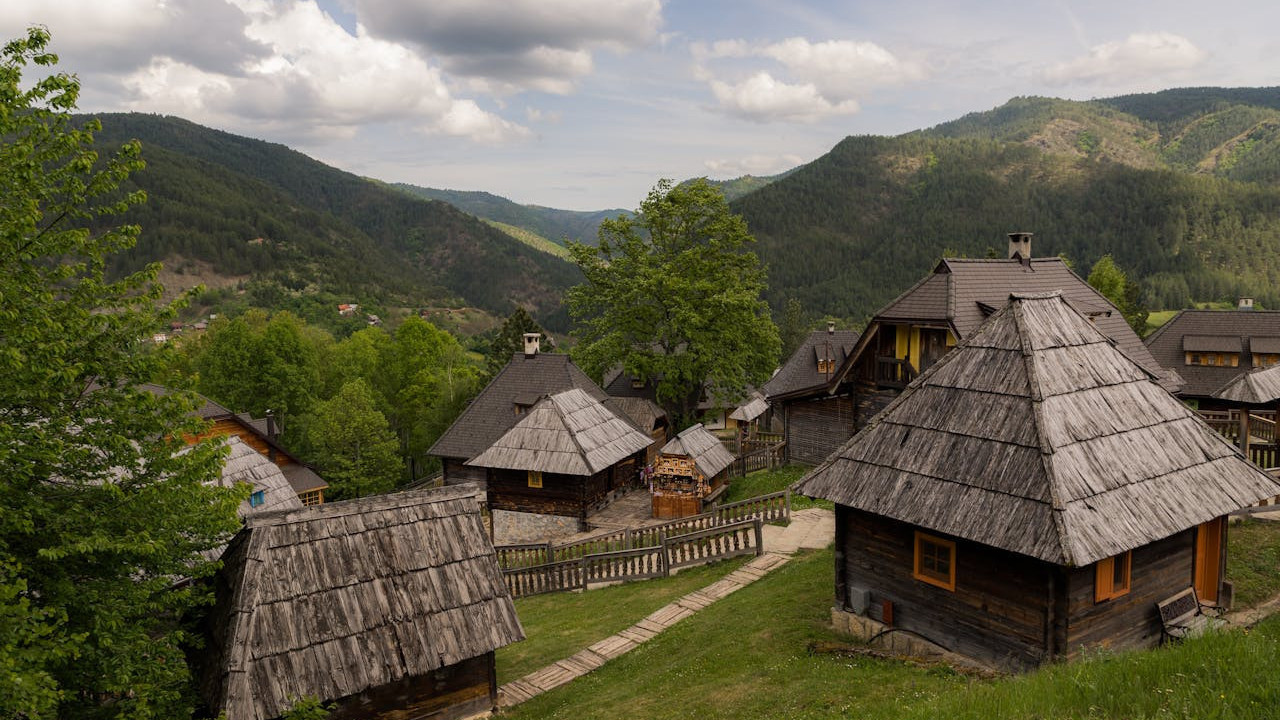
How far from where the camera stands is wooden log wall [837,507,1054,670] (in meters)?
10.7

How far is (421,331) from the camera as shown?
2199 inches

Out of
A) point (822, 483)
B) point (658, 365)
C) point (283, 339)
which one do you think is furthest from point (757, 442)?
point (283, 339)

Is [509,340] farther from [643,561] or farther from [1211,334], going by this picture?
[1211,334]

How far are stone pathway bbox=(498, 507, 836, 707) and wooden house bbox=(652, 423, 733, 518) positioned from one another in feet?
14.6

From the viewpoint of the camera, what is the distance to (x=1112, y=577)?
10.9m

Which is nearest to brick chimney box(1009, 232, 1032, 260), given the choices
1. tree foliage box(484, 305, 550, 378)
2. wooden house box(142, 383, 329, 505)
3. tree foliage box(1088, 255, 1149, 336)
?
tree foliage box(1088, 255, 1149, 336)

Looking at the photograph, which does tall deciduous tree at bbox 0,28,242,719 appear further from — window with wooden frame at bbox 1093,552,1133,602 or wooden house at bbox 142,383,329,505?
wooden house at bbox 142,383,329,505

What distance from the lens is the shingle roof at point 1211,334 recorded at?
35.9m

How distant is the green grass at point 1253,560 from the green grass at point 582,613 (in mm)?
10514

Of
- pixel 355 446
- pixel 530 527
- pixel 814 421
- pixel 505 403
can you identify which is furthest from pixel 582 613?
pixel 355 446

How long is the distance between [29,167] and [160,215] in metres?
166

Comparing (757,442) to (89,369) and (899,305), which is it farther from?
(89,369)

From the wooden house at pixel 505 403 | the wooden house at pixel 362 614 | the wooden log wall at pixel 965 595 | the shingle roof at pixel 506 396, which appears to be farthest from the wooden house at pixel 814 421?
the wooden house at pixel 362 614

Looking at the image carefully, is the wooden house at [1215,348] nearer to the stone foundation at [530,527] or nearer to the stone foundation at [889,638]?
the stone foundation at [530,527]
